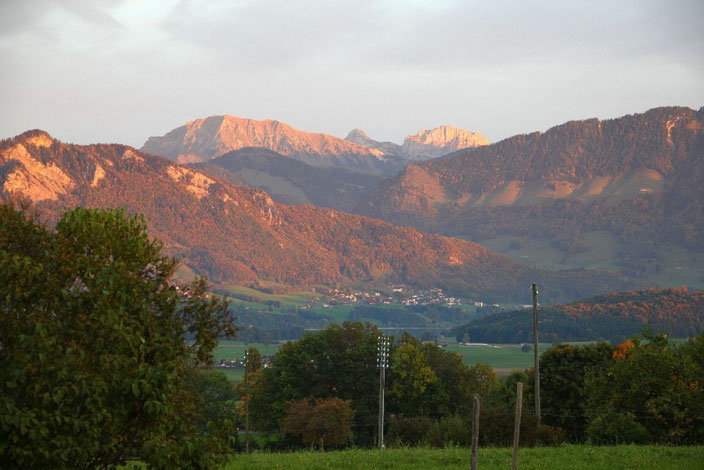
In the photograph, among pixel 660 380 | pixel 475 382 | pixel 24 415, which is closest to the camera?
pixel 24 415

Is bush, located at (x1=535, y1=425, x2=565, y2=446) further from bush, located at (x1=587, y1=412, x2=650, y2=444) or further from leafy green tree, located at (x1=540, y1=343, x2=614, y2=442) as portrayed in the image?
leafy green tree, located at (x1=540, y1=343, x2=614, y2=442)

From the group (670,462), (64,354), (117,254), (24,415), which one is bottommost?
(670,462)

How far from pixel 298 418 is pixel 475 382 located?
34234mm

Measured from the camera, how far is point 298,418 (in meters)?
80.9

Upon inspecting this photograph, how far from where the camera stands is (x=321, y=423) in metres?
77.6

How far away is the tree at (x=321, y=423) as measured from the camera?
7762 centimetres

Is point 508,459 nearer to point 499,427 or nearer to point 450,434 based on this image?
point 499,427

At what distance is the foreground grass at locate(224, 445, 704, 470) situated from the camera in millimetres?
32438

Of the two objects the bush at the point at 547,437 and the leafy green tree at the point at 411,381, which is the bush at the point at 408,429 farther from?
the bush at the point at 547,437

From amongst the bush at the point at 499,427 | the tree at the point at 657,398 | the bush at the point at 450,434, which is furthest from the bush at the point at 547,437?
the bush at the point at 450,434

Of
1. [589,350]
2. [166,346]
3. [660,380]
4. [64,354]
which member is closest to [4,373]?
[64,354]

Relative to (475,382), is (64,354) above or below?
above

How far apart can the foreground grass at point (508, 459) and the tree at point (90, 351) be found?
47.9ft

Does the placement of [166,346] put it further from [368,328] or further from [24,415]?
[368,328]
